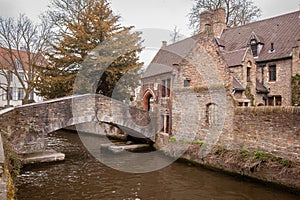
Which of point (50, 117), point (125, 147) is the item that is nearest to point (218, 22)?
point (125, 147)

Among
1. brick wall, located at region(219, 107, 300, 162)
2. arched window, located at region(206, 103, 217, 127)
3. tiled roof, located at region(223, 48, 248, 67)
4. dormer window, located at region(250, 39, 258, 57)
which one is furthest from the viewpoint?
dormer window, located at region(250, 39, 258, 57)

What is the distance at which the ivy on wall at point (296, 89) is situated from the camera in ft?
44.9

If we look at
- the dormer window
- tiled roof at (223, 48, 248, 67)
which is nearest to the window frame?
the dormer window

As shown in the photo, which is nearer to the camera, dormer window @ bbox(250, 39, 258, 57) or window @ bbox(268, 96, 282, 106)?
window @ bbox(268, 96, 282, 106)

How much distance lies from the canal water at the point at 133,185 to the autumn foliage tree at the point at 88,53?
8.07 m

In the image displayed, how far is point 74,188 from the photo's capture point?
7941 millimetres

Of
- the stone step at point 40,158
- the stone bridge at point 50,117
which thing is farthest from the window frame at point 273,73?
the stone step at point 40,158

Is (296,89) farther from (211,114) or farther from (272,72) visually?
(211,114)

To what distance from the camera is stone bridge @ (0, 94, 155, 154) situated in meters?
10.0

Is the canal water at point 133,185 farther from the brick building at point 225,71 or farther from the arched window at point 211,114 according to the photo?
the brick building at point 225,71

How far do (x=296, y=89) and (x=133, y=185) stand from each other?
10.5 metres

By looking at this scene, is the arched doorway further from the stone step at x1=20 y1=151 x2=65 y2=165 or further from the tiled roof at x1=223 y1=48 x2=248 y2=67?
the stone step at x1=20 y1=151 x2=65 y2=165

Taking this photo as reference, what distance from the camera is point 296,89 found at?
13727 mm

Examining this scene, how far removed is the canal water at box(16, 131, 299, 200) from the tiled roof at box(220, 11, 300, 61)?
9.20 meters
